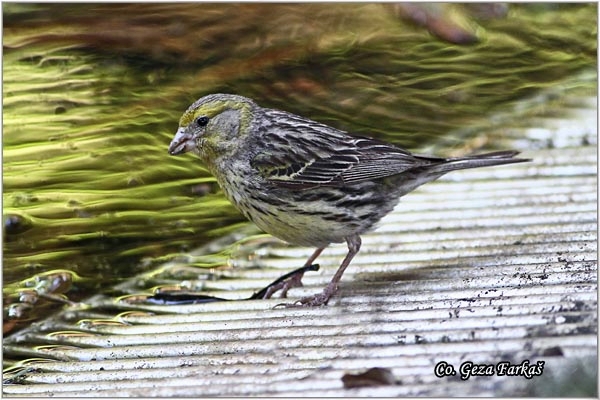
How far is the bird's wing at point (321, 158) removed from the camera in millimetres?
4875

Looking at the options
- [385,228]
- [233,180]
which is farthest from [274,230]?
[385,228]

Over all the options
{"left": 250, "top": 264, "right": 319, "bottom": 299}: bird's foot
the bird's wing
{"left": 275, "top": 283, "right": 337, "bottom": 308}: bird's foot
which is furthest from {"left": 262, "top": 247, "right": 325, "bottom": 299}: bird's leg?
the bird's wing

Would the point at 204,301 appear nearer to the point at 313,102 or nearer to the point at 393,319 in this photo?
the point at 393,319

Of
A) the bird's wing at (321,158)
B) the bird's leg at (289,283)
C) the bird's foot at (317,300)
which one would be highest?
the bird's wing at (321,158)

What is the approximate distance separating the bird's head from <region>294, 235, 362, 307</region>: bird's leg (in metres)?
0.78

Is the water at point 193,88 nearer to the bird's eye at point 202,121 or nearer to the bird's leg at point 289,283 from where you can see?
the bird's leg at point 289,283

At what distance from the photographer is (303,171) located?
4.90 m

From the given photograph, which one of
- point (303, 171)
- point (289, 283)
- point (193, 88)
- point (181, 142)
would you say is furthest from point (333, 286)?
point (193, 88)

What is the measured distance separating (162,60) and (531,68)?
251 cm

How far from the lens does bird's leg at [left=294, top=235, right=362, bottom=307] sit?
4621 mm

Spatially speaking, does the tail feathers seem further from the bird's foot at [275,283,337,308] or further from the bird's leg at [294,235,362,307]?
the bird's foot at [275,283,337,308]

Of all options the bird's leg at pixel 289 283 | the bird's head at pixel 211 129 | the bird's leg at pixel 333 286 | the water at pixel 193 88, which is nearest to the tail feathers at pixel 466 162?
the bird's leg at pixel 333 286

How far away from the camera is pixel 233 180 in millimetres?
4926

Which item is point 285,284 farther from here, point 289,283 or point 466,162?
point 466,162
